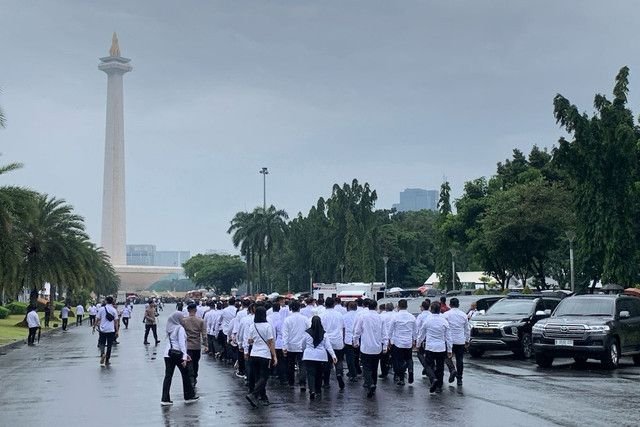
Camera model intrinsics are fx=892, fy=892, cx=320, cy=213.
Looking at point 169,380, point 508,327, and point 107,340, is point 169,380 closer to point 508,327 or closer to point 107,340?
point 107,340

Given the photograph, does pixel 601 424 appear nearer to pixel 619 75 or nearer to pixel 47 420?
pixel 47 420

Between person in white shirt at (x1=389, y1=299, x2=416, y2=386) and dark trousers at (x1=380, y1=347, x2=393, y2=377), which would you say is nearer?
person in white shirt at (x1=389, y1=299, x2=416, y2=386)

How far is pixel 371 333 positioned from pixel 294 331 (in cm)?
152

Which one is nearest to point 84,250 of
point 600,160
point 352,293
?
point 352,293

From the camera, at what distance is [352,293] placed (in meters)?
48.3

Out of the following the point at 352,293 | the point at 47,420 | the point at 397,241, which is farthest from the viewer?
the point at 397,241

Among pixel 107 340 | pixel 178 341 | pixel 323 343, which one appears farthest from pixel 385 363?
pixel 107 340

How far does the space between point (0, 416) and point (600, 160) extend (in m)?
29.7

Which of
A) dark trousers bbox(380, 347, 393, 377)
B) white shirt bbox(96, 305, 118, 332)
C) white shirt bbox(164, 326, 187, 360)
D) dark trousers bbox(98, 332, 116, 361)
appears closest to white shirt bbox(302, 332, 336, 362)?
white shirt bbox(164, 326, 187, 360)

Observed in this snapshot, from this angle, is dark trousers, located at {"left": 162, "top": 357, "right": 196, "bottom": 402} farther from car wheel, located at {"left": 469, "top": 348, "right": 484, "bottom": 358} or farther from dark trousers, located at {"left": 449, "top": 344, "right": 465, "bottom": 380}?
car wheel, located at {"left": 469, "top": 348, "right": 484, "bottom": 358}

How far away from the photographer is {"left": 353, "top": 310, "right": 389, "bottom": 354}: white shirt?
1745 cm

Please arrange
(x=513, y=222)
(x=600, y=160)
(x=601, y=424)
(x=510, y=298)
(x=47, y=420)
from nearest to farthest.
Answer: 1. (x=601, y=424)
2. (x=47, y=420)
3. (x=510, y=298)
4. (x=600, y=160)
5. (x=513, y=222)

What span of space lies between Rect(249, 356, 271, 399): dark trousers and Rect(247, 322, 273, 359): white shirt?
9cm

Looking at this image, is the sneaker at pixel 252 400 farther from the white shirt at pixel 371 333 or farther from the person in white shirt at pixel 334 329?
the person in white shirt at pixel 334 329
